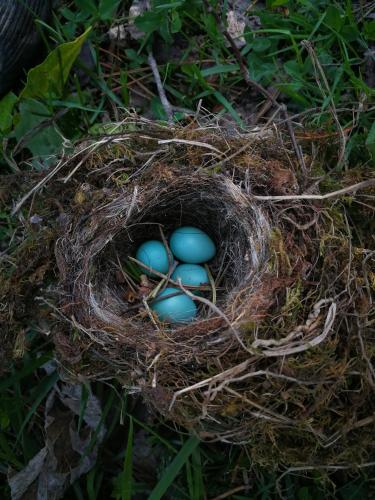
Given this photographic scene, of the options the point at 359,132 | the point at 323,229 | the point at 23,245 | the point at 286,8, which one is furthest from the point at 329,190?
the point at 23,245

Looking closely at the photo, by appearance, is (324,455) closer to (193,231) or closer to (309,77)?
(193,231)

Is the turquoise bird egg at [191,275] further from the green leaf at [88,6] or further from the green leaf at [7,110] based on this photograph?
the green leaf at [88,6]

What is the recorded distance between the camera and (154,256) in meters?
1.88

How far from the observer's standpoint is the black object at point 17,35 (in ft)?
6.57

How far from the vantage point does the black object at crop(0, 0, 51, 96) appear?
6.57 feet

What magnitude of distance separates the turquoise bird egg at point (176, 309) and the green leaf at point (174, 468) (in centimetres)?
33

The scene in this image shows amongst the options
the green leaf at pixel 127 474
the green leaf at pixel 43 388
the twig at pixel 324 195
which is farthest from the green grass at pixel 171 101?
the twig at pixel 324 195

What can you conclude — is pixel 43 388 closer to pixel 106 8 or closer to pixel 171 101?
pixel 171 101

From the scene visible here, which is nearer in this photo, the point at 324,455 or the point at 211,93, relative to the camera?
the point at 324,455

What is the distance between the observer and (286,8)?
6.83ft

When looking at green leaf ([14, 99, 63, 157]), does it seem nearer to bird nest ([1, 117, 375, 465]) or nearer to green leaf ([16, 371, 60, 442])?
bird nest ([1, 117, 375, 465])

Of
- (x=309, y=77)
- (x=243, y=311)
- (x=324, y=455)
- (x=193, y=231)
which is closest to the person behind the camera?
(x=243, y=311)

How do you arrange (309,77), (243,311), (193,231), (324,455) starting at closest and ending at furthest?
(243,311) < (324,455) < (193,231) < (309,77)

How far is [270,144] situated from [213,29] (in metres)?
0.49
